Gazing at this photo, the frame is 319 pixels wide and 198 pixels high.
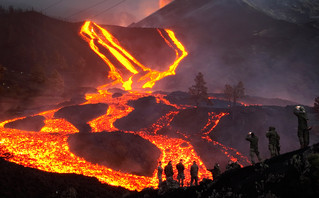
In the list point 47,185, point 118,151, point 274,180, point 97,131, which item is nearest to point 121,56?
point 97,131

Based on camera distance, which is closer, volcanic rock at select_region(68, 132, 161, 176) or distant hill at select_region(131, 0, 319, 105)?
volcanic rock at select_region(68, 132, 161, 176)

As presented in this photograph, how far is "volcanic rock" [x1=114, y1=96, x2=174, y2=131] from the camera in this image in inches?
2288

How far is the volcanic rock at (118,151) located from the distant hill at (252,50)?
204 feet

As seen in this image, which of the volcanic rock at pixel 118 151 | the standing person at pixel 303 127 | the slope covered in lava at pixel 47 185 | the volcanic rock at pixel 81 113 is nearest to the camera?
the standing person at pixel 303 127

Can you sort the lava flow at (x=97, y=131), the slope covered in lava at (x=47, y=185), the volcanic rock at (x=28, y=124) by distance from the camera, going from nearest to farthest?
the slope covered in lava at (x=47, y=185) < the lava flow at (x=97, y=131) < the volcanic rock at (x=28, y=124)

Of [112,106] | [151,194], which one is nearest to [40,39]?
[112,106]

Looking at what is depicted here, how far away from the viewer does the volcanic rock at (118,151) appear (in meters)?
36.1

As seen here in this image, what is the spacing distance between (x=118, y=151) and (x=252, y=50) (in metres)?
104

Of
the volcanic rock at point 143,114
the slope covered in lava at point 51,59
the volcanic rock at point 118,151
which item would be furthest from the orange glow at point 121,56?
the volcanic rock at point 118,151

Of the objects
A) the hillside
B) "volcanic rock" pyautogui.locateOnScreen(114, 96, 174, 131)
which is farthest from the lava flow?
the hillside

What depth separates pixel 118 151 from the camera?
1494 inches

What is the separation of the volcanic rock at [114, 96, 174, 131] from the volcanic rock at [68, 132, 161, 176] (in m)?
15.0

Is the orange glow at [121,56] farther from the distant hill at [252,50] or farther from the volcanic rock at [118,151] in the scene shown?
the volcanic rock at [118,151]

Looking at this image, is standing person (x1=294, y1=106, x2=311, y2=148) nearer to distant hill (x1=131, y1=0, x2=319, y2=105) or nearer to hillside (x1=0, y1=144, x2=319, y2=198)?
hillside (x1=0, y1=144, x2=319, y2=198)
